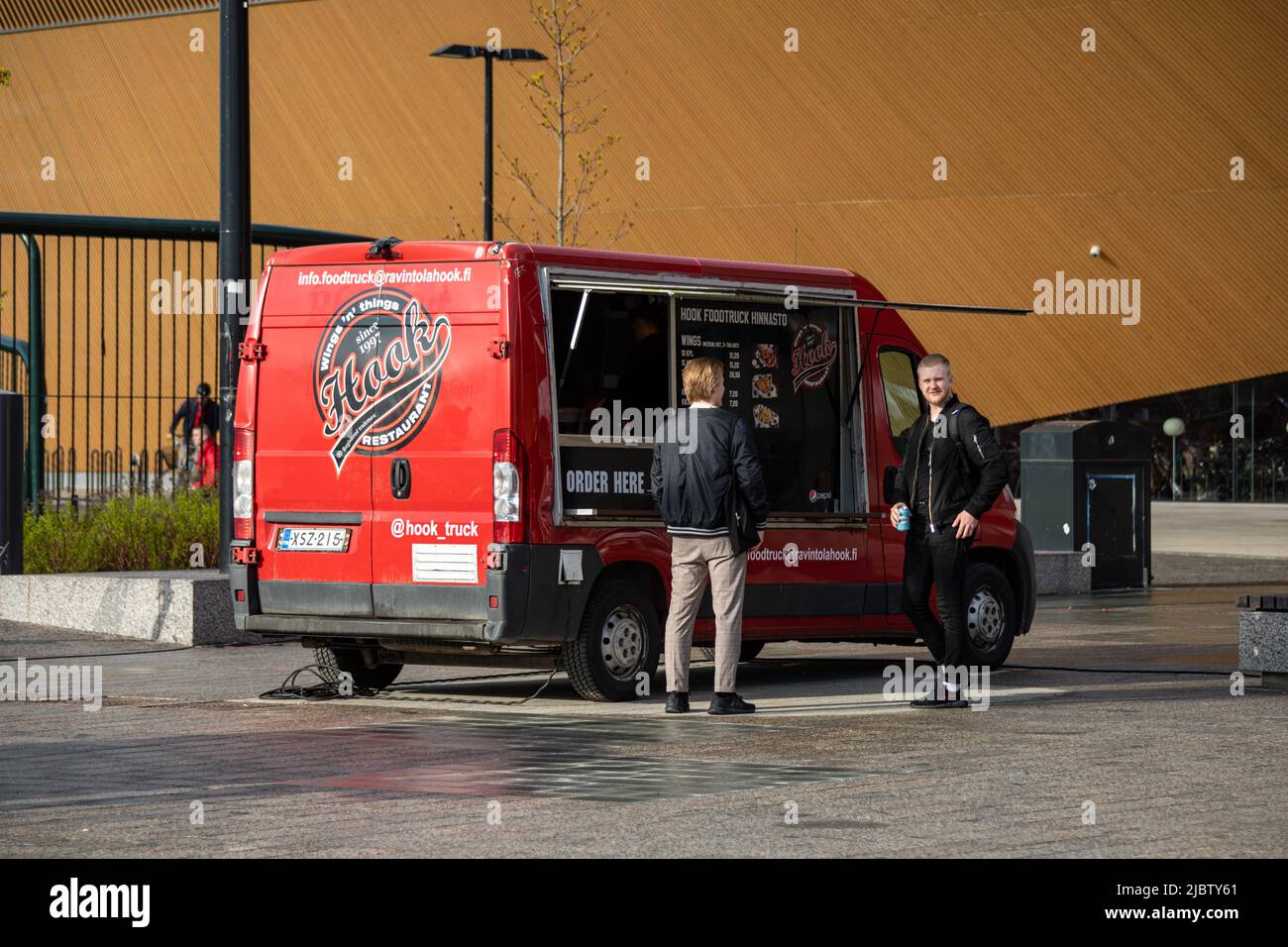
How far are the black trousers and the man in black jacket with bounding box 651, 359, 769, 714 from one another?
3.35ft

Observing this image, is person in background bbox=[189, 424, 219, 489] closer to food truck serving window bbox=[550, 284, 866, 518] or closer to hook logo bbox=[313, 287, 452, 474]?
hook logo bbox=[313, 287, 452, 474]

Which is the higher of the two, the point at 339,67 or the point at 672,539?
the point at 339,67

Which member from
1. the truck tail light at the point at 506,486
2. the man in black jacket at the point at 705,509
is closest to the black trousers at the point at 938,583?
the man in black jacket at the point at 705,509

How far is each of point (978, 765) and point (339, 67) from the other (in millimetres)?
42314

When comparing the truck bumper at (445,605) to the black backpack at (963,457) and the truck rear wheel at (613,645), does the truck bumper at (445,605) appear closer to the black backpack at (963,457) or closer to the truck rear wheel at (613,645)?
the truck rear wheel at (613,645)

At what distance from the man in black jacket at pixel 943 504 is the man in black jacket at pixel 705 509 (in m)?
1.02

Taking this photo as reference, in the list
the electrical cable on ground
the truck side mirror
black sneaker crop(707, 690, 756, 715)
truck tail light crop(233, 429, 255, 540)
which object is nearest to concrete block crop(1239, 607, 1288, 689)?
the truck side mirror

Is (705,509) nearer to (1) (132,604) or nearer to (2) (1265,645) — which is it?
(2) (1265,645)

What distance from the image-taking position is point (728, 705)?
11508 mm

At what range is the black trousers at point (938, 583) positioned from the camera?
1187cm

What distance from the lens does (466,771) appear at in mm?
9273

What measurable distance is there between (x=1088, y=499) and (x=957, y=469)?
10331 millimetres
